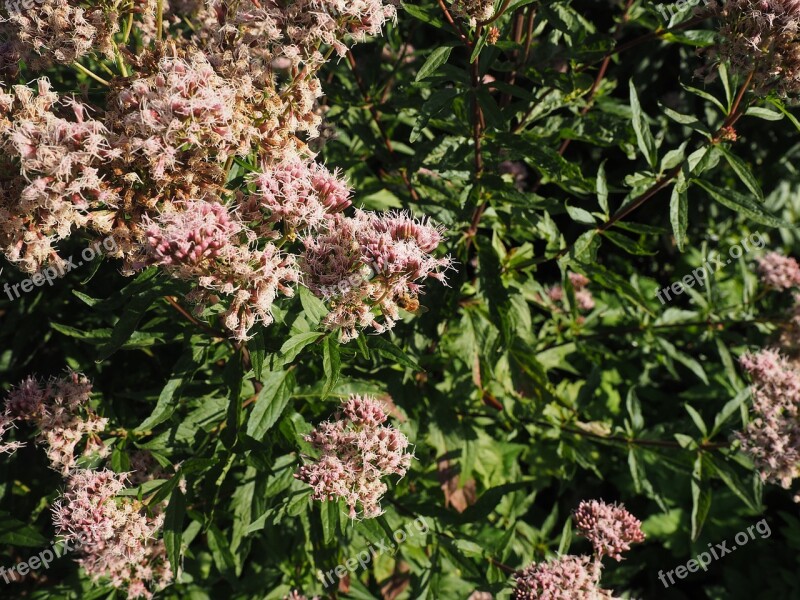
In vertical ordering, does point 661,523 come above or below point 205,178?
below

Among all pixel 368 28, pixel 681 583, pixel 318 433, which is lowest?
pixel 681 583

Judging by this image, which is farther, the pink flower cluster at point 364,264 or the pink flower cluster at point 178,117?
the pink flower cluster at point 364,264

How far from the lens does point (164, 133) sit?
2.16 m

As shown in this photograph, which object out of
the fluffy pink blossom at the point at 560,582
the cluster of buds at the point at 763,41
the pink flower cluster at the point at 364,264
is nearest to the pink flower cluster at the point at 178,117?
the pink flower cluster at the point at 364,264

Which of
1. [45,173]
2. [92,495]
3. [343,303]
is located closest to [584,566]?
[343,303]

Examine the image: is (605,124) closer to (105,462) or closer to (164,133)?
(164,133)

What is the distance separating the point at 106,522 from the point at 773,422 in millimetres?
3412

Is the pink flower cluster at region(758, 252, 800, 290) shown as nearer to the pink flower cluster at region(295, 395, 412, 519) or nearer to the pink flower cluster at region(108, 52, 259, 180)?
the pink flower cluster at region(295, 395, 412, 519)

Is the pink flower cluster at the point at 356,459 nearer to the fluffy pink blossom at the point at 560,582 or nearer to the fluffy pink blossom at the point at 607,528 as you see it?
the fluffy pink blossom at the point at 560,582

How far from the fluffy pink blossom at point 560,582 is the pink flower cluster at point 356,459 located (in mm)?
806

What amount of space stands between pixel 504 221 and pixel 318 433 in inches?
65.1

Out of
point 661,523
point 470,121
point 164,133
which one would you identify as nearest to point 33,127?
point 164,133

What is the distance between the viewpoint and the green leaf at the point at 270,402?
2553 mm

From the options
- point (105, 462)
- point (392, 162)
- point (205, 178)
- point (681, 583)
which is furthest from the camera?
point (681, 583)
